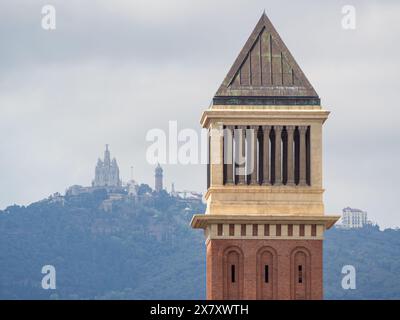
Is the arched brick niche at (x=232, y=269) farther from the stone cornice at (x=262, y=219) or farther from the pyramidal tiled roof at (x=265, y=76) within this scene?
the pyramidal tiled roof at (x=265, y=76)

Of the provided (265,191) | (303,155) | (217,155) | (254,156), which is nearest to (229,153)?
(217,155)

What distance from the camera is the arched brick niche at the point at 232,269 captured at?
13562 cm

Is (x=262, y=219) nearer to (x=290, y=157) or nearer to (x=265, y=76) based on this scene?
(x=290, y=157)

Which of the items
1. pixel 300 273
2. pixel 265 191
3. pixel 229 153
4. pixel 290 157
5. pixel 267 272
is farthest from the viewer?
pixel 229 153

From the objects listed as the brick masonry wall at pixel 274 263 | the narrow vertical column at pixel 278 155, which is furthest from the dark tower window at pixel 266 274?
the narrow vertical column at pixel 278 155

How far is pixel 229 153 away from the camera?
449 feet

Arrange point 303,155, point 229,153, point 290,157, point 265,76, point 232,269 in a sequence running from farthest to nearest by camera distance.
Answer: point 265,76 < point 229,153 < point 303,155 < point 290,157 < point 232,269

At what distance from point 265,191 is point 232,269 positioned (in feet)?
14.7

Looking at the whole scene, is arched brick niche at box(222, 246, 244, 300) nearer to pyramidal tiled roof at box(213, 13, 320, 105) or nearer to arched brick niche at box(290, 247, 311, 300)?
arched brick niche at box(290, 247, 311, 300)

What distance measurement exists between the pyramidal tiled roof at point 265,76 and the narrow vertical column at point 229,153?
5.63ft

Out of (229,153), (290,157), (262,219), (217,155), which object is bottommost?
(262,219)

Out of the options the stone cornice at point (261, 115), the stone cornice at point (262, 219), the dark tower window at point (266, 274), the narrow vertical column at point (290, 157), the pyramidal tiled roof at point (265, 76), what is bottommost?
the dark tower window at point (266, 274)
